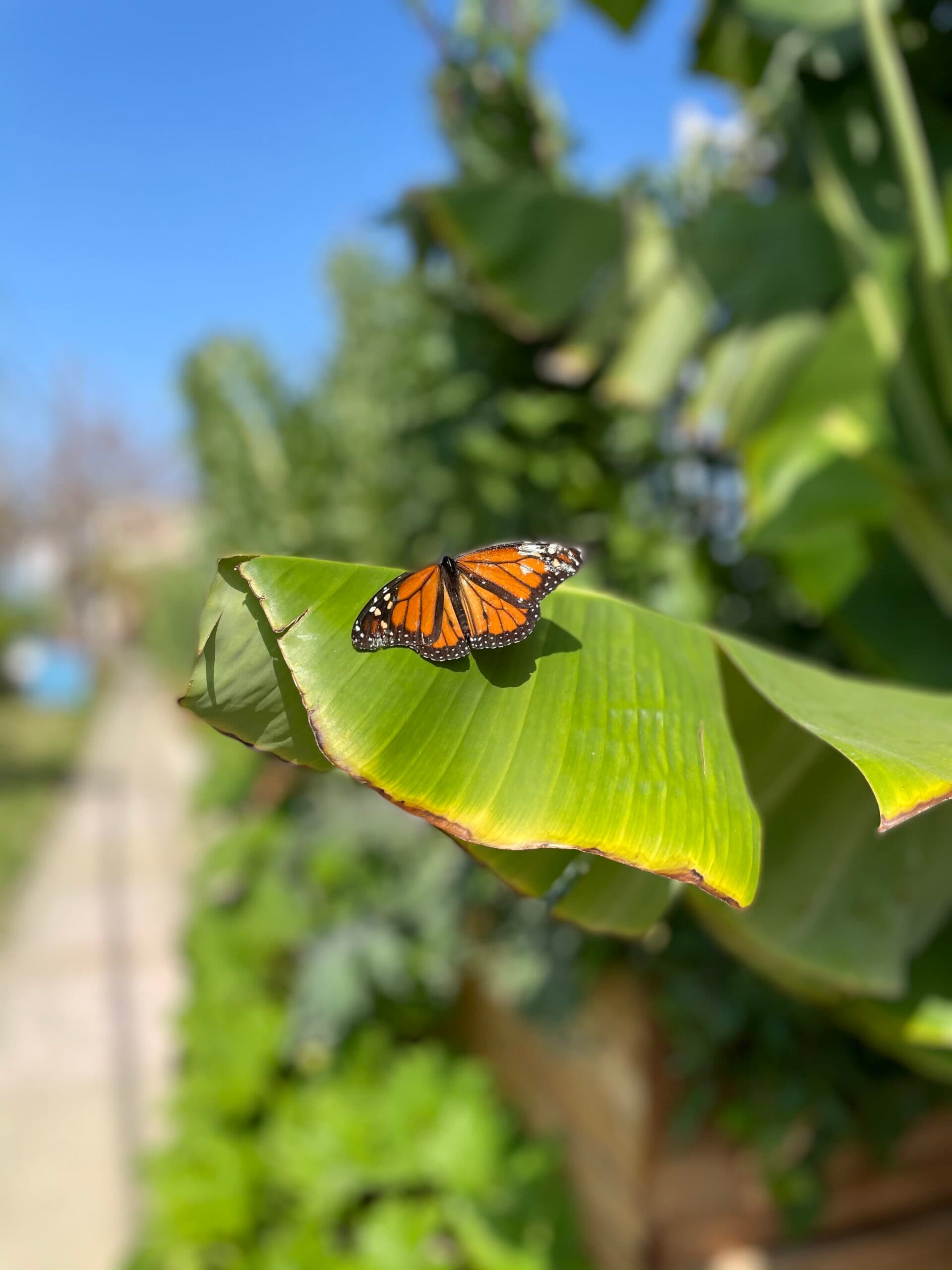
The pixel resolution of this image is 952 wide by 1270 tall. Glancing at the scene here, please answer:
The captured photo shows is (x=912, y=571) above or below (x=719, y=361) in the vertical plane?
below

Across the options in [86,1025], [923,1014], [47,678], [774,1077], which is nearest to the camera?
[923,1014]

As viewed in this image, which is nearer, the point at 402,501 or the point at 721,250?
the point at 721,250

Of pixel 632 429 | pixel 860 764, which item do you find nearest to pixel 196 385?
pixel 632 429

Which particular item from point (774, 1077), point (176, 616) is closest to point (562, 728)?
point (774, 1077)

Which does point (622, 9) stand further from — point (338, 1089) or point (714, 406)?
point (338, 1089)

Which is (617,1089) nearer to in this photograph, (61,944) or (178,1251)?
(178,1251)

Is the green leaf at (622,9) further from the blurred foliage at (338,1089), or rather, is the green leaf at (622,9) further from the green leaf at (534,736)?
the blurred foliage at (338,1089)

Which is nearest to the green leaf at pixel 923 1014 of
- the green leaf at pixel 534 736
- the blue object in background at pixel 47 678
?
the green leaf at pixel 534 736
